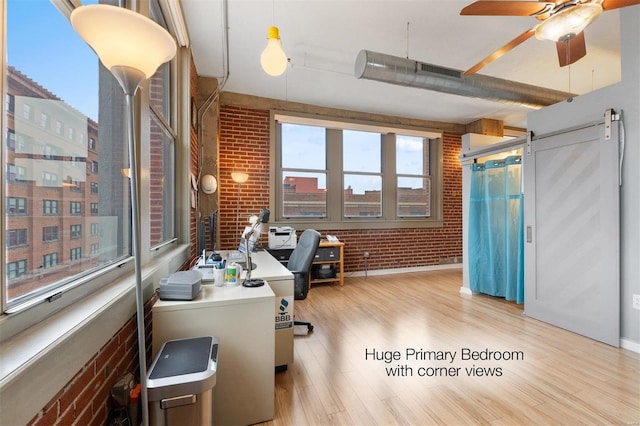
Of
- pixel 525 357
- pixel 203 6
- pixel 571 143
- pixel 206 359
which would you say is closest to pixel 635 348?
pixel 525 357

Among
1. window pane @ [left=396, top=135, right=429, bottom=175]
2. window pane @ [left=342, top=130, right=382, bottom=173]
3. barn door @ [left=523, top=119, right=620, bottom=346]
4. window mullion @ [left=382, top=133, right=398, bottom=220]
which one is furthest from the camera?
window pane @ [left=396, top=135, right=429, bottom=175]

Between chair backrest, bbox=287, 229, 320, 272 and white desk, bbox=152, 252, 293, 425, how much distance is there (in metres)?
1.04

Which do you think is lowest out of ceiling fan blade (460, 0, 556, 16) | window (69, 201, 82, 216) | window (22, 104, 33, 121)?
window (69, 201, 82, 216)

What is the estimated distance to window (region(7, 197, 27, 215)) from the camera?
794 mm

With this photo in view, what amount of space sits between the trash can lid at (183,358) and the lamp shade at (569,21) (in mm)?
2825

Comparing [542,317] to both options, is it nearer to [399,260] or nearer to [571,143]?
[571,143]

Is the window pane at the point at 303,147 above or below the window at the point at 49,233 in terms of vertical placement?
above

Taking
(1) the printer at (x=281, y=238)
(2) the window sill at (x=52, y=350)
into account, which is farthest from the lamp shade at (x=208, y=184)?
(2) the window sill at (x=52, y=350)

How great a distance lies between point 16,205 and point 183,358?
851mm

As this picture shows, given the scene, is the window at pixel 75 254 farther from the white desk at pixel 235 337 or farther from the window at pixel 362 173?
the window at pixel 362 173

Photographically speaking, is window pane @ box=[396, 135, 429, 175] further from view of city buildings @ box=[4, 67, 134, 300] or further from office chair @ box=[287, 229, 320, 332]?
view of city buildings @ box=[4, 67, 134, 300]

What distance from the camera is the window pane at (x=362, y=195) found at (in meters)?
5.26

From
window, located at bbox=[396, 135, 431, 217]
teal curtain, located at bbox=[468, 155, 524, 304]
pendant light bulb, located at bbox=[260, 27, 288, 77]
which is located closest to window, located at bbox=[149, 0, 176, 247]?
pendant light bulb, located at bbox=[260, 27, 288, 77]

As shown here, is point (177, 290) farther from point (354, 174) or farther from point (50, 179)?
point (354, 174)
